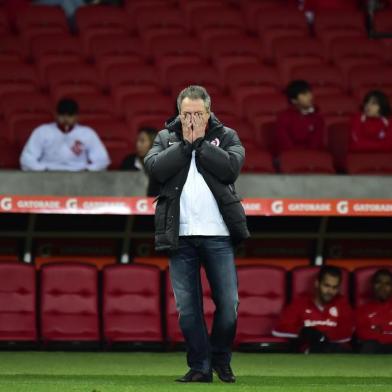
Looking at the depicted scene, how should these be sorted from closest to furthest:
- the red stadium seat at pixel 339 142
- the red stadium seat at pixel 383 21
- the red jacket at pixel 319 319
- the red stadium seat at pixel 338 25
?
the red jacket at pixel 319 319, the red stadium seat at pixel 339 142, the red stadium seat at pixel 383 21, the red stadium seat at pixel 338 25

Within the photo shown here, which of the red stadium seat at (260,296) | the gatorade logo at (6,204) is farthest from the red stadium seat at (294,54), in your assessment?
the gatorade logo at (6,204)

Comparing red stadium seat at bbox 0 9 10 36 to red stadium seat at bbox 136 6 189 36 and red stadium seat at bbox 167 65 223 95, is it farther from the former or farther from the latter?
red stadium seat at bbox 167 65 223 95

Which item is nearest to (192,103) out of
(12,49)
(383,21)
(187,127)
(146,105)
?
(187,127)

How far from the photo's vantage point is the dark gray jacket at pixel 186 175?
27.2ft

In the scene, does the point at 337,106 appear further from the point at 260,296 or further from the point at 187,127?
the point at 187,127

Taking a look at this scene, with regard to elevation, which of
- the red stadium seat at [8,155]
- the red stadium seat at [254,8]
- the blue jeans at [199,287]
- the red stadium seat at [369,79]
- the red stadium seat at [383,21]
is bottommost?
the blue jeans at [199,287]

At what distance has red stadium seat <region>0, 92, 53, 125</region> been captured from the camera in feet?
48.2

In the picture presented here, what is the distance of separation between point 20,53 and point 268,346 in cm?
505

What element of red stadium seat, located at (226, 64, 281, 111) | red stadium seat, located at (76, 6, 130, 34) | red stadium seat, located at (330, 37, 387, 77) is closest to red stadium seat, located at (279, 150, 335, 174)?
red stadium seat, located at (226, 64, 281, 111)

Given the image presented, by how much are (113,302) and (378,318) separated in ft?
8.25

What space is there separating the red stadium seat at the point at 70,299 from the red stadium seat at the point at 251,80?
3.22 meters

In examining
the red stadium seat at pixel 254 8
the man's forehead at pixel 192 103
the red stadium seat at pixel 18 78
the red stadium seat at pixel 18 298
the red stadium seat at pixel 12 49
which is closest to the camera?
the man's forehead at pixel 192 103

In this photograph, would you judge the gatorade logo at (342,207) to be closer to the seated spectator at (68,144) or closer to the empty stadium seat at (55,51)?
the seated spectator at (68,144)

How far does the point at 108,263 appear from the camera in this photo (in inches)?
562
